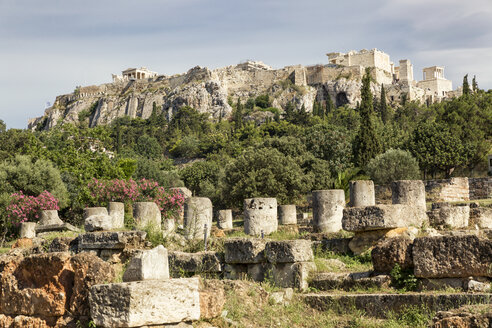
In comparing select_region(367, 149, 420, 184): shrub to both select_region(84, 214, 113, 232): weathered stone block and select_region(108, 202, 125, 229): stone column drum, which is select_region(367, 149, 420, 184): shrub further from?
select_region(84, 214, 113, 232): weathered stone block

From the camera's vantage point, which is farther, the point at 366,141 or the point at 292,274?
the point at 366,141

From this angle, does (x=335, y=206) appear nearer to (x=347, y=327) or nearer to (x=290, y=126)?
(x=347, y=327)

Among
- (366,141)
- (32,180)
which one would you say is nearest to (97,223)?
(32,180)

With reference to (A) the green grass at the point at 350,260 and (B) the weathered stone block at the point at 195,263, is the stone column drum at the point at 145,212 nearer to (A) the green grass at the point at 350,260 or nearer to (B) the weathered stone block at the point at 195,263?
(B) the weathered stone block at the point at 195,263

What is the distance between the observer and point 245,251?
8.90m

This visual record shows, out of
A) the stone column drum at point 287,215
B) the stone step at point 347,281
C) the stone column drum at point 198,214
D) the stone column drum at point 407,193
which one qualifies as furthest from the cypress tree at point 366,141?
the stone step at point 347,281

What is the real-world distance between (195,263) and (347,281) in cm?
262

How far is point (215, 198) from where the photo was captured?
157ft

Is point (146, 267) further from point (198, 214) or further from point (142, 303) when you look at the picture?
point (198, 214)

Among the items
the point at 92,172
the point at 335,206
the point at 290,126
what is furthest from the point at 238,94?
the point at 335,206

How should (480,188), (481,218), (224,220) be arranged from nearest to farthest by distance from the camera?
1. (481,218)
2. (224,220)
3. (480,188)

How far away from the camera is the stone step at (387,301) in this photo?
634cm

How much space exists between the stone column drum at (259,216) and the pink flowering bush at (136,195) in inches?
222

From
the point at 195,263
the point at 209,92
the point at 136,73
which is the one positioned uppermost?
the point at 136,73
